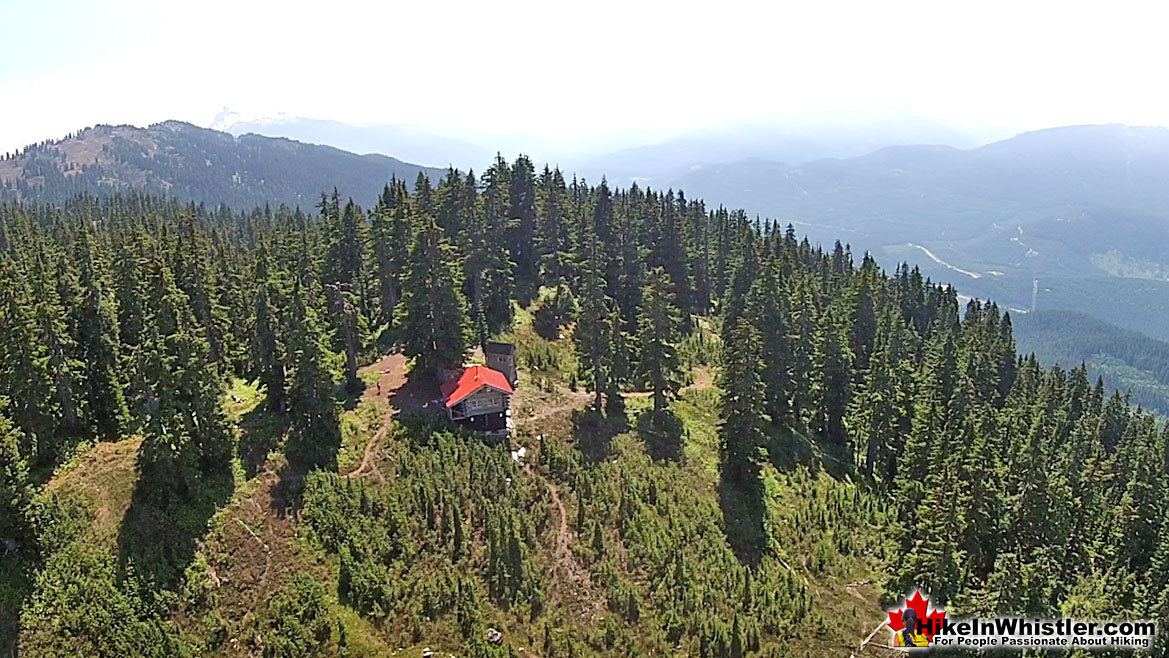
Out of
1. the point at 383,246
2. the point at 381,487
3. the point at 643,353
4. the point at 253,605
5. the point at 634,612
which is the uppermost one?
the point at 383,246

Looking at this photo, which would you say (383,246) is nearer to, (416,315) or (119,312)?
(416,315)

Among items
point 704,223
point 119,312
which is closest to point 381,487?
point 119,312

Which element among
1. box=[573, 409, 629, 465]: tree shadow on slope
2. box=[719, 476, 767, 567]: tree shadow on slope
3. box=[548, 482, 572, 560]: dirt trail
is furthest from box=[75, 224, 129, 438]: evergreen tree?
box=[719, 476, 767, 567]: tree shadow on slope

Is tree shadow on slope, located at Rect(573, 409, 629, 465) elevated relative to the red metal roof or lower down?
lower down

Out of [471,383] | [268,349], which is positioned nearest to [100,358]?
[268,349]

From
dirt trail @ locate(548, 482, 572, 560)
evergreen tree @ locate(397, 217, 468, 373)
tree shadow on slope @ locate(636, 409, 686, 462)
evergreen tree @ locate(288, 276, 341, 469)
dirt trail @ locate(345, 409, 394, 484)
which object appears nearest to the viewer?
dirt trail @ locate(548, 482, 572, 560)

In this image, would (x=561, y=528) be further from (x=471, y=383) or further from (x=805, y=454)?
(x=805, y=454)

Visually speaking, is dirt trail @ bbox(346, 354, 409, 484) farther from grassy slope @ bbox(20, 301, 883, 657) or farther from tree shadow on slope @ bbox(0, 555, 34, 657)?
tree shadow on slope @ bbox(0, 555, 34, 657)
